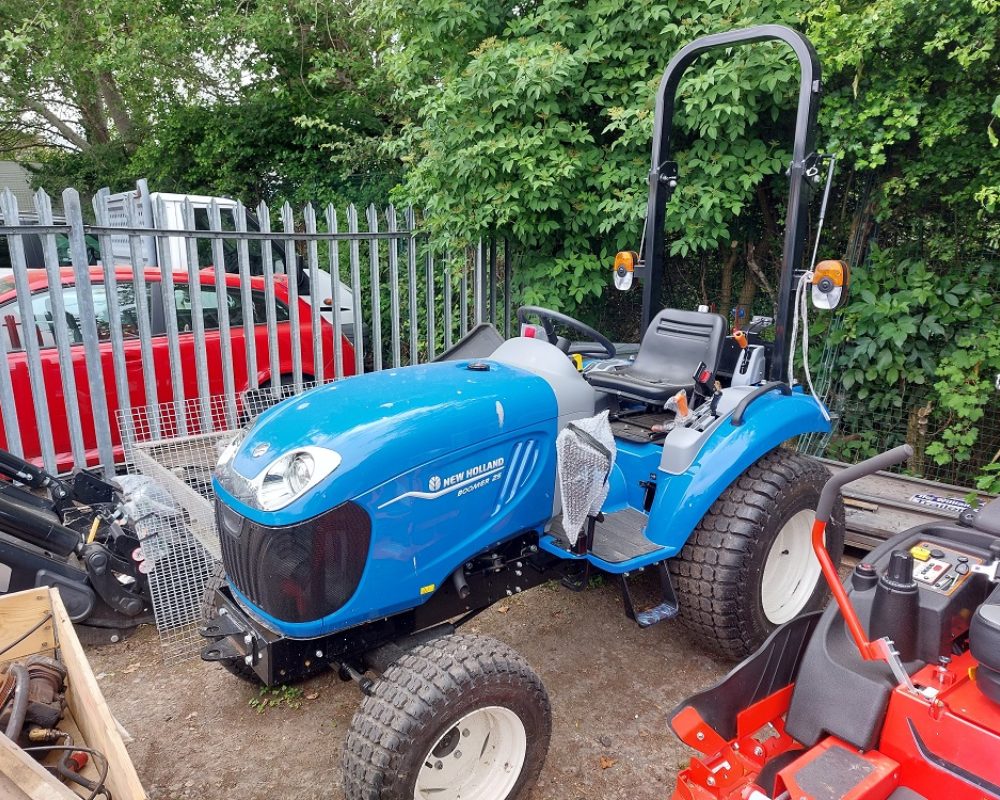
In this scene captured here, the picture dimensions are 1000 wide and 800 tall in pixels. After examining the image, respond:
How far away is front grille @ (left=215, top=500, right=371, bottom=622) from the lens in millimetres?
1989

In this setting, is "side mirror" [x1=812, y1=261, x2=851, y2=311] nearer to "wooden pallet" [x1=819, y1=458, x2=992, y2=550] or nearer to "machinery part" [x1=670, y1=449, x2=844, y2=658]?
"machinery part" [x1=670, y1=449, x2=844, y2=658]

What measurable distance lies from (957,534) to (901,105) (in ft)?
8.91

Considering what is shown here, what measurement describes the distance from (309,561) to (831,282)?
A: 2021 mm

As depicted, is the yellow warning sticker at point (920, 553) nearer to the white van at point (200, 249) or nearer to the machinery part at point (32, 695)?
the machinery part at point (32, 695)

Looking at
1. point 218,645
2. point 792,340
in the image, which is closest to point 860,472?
point 792,340

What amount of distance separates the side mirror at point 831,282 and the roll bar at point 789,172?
209 mm

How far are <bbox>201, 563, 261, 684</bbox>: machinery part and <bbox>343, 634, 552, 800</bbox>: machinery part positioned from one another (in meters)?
0.61

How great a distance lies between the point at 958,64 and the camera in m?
3.80

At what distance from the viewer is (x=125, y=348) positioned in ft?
14.4

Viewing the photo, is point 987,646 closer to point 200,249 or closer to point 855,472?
point 855,472

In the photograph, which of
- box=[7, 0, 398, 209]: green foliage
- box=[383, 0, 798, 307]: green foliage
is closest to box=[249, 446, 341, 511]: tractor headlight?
box=[383, 0, 798, 307]: green foliage

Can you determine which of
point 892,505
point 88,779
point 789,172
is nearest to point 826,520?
point 789,172

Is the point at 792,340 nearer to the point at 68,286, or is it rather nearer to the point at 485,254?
the point at 485,254

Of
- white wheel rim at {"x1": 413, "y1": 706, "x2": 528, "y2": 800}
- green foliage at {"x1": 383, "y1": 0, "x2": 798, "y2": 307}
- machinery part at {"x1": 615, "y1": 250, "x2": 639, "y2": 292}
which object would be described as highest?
green foliage at {"x1": 383, "y1": 0, "x2": 798, "y2": 307}
